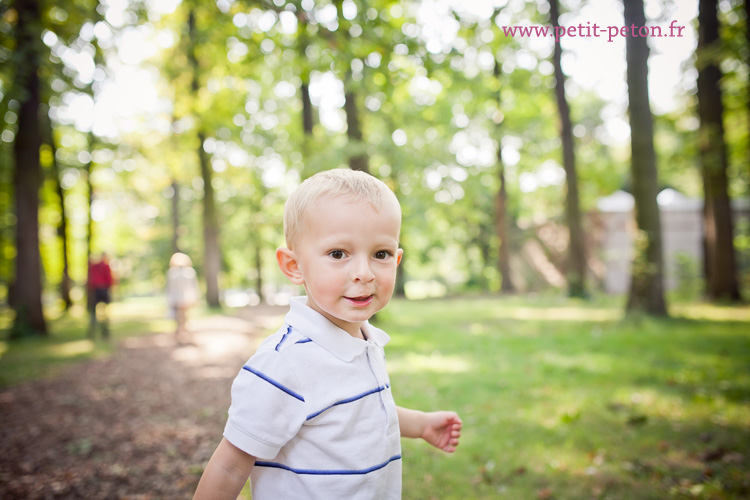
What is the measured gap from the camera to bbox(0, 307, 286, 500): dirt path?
3.68 metres

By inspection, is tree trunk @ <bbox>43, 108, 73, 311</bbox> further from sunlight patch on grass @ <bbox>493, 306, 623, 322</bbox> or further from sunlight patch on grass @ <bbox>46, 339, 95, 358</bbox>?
sunlight patch on grass @ <bbox>493, 306, 623, 322</bbox>

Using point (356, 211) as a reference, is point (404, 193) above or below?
above

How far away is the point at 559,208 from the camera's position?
27.8 metres

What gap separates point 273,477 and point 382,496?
390mm

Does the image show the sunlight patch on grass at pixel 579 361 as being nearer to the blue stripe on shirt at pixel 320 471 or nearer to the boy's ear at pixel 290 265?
the blue stripe on shirt at pixel 320 471

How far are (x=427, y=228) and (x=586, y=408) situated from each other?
14.2 meters

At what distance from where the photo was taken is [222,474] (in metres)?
1.39

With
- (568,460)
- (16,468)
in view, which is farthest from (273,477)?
(16,468)

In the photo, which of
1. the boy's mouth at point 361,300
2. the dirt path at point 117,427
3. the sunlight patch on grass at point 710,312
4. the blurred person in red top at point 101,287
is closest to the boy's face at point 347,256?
the boy's mouth at point 361,300

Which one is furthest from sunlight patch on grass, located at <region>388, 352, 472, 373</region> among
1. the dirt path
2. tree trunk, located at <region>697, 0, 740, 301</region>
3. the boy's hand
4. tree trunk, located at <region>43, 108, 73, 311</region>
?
tree trunk, located at <region>43, 108, 73, 311</region>

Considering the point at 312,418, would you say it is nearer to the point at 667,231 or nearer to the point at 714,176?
the point at 714,176

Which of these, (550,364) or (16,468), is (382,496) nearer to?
(16,468)

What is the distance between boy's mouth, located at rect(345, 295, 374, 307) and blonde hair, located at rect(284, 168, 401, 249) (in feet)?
0.98

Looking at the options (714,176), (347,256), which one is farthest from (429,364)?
(714,176)
